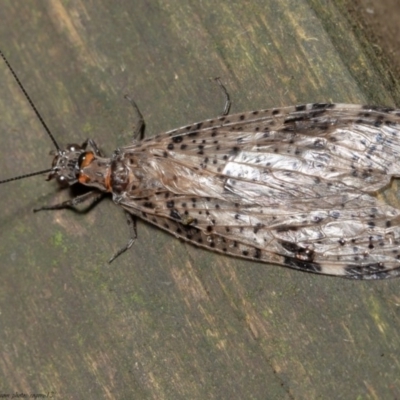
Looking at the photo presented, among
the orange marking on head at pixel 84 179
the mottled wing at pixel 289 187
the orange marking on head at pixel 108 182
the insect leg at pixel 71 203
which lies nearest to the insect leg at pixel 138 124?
the mottled wing at pixel 289 187

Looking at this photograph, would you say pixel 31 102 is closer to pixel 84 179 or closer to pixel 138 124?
pixel 84 179

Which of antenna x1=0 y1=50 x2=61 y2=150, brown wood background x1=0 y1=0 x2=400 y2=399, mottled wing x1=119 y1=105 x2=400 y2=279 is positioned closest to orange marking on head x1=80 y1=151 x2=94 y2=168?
brown wood background x1=0 y1=0 x2=400 y2=399

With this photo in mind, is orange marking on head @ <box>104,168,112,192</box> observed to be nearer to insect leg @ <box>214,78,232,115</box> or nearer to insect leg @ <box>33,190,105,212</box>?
insect leg @ <box>33,190,105,212</box>

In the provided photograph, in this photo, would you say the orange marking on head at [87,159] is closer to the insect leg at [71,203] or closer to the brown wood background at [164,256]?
the brown wood background at [164,256]

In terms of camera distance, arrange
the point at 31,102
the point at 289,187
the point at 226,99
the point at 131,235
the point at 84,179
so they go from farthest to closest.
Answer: the point at 84,179, the point at 31,102, the point at 131,235, the point at 226,99, the point at 289,187

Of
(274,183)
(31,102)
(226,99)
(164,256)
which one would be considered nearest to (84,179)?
(31,102)
